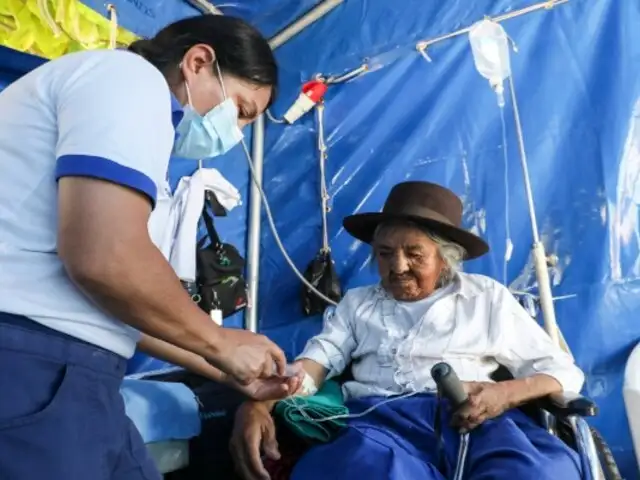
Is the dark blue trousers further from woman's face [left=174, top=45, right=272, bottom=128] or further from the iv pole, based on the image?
the iv pole

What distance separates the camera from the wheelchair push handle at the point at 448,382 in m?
1.23

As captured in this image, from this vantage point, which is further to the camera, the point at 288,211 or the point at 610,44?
the point at 288,211

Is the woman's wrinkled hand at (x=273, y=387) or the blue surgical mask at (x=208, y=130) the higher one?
the blue surgical mask at (x=208, y=130)

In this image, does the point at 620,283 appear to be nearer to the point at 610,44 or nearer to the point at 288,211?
the point at 610,44

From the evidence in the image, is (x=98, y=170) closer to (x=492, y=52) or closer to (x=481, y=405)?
(x=481, y=405)

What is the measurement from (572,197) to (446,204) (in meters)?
0.46

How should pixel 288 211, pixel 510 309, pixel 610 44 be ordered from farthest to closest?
pixel 288 211 < pixel 610 44 < pixel 510 309

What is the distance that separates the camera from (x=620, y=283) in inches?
76.6

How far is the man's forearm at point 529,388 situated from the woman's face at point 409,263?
0.32 metres

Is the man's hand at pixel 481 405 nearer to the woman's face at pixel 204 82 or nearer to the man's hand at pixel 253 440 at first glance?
the man's hand at pixel 253 440

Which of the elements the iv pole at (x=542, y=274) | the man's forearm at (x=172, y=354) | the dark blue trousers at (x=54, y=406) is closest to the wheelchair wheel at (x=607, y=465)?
the iv pole at (x=542, y=274)

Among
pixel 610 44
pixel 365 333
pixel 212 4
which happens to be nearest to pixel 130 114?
pixel 365 333

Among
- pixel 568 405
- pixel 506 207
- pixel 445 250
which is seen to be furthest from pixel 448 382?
pixel 506 207

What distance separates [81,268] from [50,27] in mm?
1295
